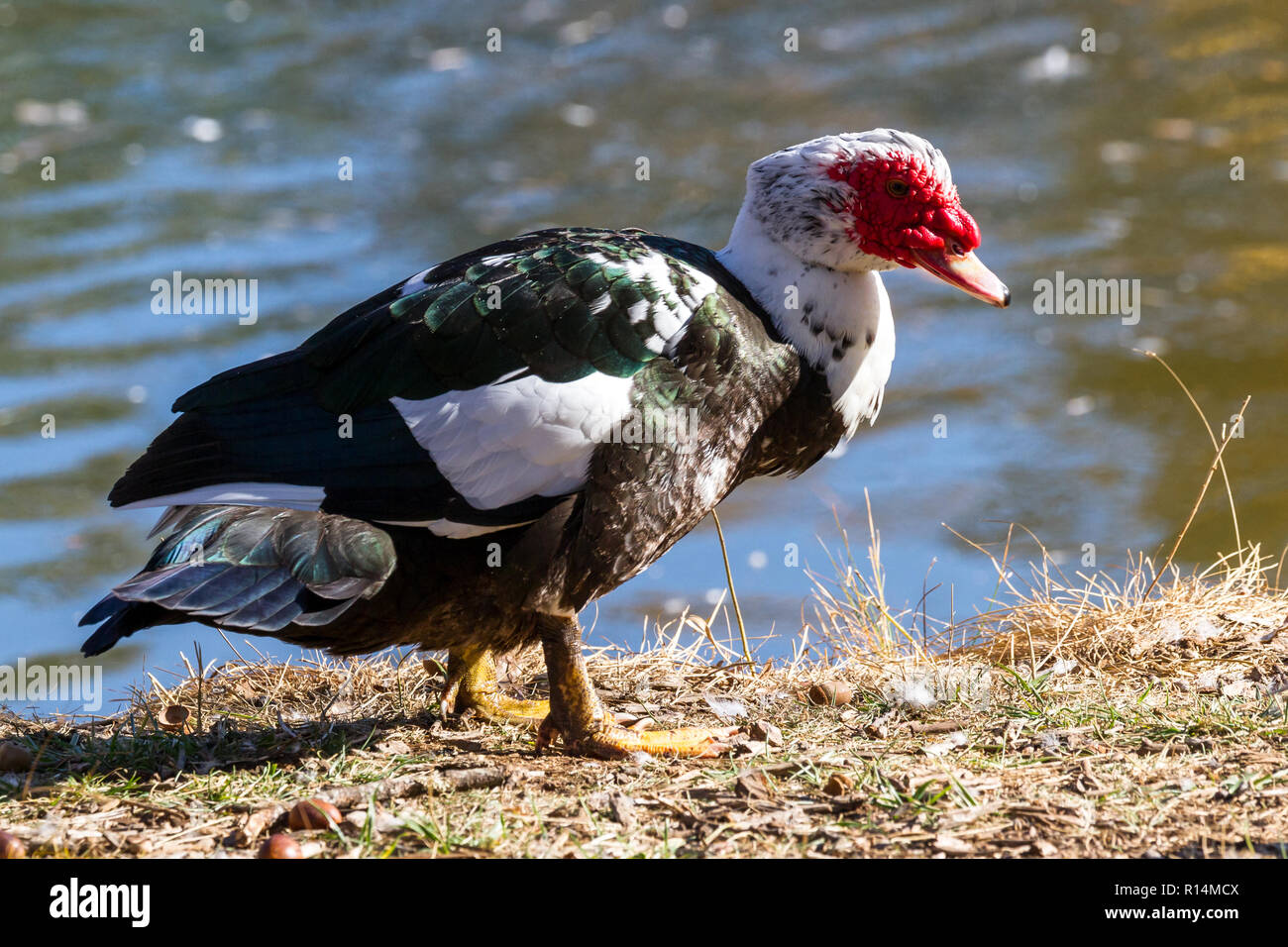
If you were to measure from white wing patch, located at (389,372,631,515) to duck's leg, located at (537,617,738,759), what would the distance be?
1.35 ft

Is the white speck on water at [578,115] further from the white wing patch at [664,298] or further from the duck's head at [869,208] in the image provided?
the white wing patch at [664,298]

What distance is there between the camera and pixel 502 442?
3.43m

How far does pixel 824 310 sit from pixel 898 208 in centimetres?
32

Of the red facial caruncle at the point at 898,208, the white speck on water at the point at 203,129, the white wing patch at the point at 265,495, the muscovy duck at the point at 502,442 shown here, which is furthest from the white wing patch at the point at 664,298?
the white speck on water at the point at 203,129

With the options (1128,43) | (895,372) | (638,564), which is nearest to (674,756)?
(638,564)

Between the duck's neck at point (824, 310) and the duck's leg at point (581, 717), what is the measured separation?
922mm

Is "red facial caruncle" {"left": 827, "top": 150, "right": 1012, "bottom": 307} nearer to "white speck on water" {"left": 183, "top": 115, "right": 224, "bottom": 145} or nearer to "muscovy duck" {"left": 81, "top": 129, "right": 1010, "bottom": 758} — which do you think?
"muscovy duck" {"left": 81, "top": 129, "right": 1010, "bottom": 758}

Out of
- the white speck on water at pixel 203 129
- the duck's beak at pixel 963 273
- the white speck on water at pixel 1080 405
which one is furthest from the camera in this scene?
the white speck on water at pixel 203 129

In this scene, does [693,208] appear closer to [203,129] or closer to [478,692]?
[203,129]

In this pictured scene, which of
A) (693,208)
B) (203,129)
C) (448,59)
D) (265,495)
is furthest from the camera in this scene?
(448,59)

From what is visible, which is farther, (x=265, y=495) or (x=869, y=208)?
(x=869, y=208)

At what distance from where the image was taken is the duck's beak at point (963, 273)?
3789 millimetres

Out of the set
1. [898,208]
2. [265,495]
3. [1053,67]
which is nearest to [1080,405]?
[1053,67]

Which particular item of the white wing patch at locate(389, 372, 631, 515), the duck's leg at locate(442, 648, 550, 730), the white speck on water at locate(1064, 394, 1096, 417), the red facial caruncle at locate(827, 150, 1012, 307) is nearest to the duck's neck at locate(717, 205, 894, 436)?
the red facial caruncle at locate(827, 150, 1012, 307)
